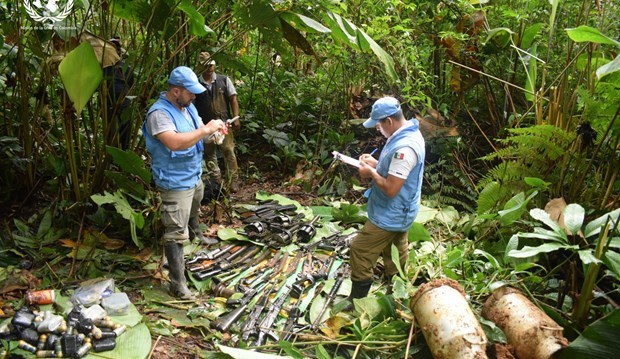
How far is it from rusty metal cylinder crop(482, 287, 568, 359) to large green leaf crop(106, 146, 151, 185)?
279cm

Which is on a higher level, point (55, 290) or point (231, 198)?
point (55, 290)

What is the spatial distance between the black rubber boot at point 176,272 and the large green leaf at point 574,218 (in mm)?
2715

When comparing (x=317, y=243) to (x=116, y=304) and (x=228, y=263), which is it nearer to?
(x=228, y=263)

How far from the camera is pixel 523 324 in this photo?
2.52 meters

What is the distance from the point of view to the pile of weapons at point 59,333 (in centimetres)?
282

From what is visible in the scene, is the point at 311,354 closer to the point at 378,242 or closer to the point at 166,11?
the point at 378,242

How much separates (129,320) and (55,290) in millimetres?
714

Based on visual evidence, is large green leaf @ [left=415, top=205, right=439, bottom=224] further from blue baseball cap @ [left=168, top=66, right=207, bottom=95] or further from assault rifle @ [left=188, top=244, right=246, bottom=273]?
blue baseball cap @ [left=168, top=66, right=207, bottom=95]

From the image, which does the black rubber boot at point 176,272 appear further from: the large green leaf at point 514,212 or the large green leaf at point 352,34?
the large green leaf at point 514,212

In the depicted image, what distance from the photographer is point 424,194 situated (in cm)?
604

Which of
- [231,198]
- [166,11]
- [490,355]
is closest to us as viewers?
[490,355]

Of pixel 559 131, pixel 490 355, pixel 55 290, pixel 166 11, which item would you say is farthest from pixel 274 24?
pixel 490 355

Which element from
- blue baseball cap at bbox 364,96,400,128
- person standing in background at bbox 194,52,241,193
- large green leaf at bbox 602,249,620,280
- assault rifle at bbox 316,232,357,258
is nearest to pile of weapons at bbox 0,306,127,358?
assault rifle at bbox 316,232,357,258

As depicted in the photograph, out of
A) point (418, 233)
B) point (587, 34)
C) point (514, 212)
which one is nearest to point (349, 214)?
point (418, 233)
